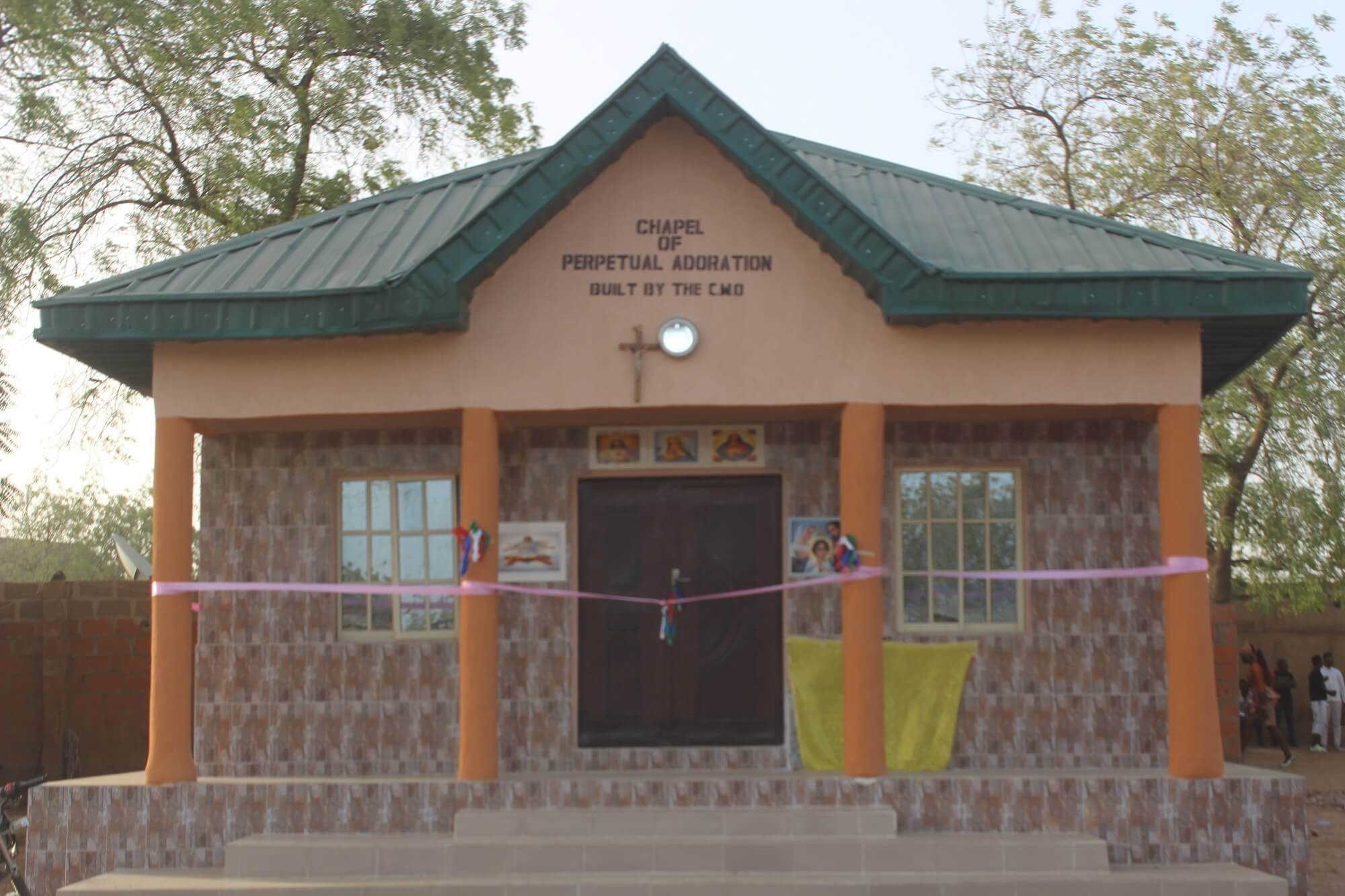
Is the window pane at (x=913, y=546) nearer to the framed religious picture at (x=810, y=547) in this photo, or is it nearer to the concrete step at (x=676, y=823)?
the framed religious picture at (x=810, y=547)

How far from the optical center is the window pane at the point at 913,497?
1139 centimetres

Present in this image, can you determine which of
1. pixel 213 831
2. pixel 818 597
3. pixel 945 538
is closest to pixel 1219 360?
pixel 945 538

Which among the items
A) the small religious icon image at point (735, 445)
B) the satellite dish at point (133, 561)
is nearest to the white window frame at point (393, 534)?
the small religious icon image at point (735, 445)

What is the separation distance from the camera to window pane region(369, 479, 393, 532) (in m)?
11.6

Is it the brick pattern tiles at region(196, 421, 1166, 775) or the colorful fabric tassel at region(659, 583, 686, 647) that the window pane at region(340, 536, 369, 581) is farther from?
the colorful fabric tassel at region(659, 583, 686, 647)

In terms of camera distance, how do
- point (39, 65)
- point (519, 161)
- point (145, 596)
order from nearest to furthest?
point (519, 161)
point (145, 596)
point (39, 65)

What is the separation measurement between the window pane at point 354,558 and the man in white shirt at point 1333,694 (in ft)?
47.6

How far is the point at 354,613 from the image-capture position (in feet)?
37.8

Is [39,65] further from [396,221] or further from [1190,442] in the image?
[1190,442]

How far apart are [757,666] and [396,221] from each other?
4.34 meters

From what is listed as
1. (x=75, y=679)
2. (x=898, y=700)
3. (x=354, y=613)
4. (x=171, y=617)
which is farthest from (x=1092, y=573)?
(x=75, y=679)

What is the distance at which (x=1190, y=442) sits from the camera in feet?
33.4

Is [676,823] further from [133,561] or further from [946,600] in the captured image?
[133,561]

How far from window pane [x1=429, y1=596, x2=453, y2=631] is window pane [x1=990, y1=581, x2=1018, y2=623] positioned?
4.02 meters
